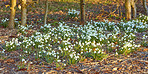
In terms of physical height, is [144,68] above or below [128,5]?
below

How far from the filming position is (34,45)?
5812 mm

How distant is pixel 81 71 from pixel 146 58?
6.68 feet

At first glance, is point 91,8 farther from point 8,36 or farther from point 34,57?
point 34,57

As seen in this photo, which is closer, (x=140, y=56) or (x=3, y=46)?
(x=140, y=56)

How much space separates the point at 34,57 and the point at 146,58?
3.14m

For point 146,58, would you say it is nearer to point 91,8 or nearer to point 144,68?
point 144,68

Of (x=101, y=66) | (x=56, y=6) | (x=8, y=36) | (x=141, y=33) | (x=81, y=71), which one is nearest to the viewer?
(x=81, y=71)

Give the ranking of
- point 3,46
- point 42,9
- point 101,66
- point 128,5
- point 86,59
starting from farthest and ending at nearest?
point 42,9, point 128,5, point 3,46, point 86,59, point 101,66

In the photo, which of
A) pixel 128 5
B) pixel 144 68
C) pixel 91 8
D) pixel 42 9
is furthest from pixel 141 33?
pixel 42 9

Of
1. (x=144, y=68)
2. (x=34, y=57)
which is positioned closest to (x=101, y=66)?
(x=144, y=68)

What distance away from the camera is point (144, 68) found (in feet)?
13.8

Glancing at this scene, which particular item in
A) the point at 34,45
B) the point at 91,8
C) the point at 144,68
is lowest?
the point at 144,68

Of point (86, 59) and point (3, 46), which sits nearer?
point (86, 59)

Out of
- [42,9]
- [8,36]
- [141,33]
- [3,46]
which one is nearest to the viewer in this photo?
[3,46]
